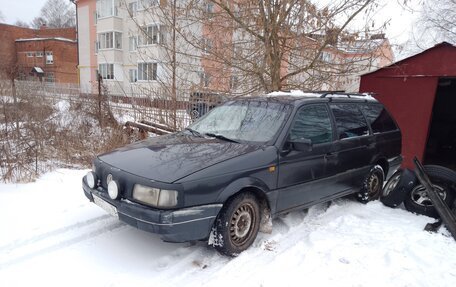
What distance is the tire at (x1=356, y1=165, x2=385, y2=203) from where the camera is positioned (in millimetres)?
5305

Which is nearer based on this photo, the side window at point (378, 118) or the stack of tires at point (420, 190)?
the stack of tires at point (420, 190)

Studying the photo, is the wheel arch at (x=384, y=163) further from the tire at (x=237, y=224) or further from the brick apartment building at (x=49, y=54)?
the brick apartment building at (x=49, y=54)

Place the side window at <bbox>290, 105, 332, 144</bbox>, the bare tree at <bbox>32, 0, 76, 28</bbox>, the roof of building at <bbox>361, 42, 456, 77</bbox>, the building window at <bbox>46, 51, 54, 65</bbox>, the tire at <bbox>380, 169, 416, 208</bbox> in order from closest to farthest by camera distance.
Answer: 1. the side window at <bbox>290, 105, 332, 144</bbox>
2. the tire at <bbox>380, 169, 416, 208</bbox>
3. the roof of building at <bbox>361, 42, 456, 77</bbox>
4. the building window at <bbox>46, 51, 54, 65</bbox>
5. the bare tree at <bbox>32, 0, 76, 28</bbox>

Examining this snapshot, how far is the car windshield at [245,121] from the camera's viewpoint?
3.99m

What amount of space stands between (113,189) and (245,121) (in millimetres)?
1866

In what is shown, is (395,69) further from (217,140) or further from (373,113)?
(217,140)

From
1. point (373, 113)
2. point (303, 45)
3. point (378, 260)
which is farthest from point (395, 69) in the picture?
point (378, 260)

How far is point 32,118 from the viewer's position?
26.8 feet

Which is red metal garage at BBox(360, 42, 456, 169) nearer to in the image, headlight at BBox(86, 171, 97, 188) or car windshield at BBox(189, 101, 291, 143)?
car windshield at BBox(189, 101, 291, 143)

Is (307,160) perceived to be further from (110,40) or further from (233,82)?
(110,40)

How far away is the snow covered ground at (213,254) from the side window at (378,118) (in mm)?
1594

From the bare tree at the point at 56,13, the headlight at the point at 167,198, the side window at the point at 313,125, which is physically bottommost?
the headlight at the point at 167,198

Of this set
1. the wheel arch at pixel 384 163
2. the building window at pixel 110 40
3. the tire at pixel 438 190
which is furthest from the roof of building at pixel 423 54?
the building window at pixel 110 40

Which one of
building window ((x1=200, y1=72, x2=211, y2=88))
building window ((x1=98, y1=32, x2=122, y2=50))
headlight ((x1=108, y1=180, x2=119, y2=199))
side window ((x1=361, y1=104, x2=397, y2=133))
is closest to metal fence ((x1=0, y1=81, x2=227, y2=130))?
building window ((x1=200, y1=72, x2=211, y2=88))
